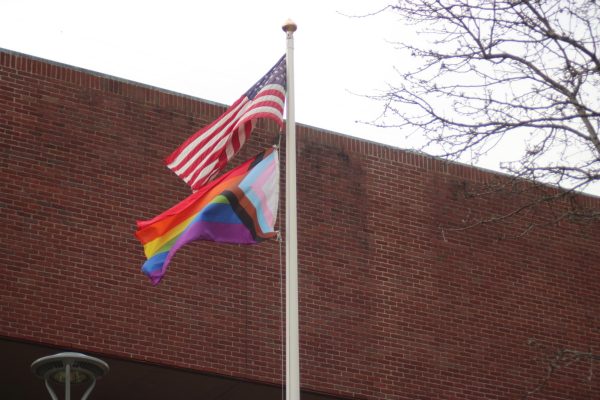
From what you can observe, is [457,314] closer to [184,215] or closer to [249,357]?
[249,357]

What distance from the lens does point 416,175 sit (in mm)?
18828

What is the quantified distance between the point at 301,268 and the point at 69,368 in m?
4.65

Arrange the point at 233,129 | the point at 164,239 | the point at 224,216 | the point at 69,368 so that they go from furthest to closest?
1. the point at 69,368
2. the point at 233,129
3. the point at 164,239
4. the point at 224,216

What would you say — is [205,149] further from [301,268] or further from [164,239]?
[301,268]

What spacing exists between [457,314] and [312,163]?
10.3ft

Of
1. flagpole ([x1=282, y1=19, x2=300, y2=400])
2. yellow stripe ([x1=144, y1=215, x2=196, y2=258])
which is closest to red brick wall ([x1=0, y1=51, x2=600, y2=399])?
yellow stripe ([x1=144, y1=215, x2=196, y2=258])

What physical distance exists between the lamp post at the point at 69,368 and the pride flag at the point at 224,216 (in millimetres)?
1970

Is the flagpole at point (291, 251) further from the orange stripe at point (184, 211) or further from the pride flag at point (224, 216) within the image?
the orange stripe at point (184, 211)

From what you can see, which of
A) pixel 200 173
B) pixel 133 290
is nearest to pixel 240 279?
pixel 133 290

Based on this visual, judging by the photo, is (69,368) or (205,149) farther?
(69,368)

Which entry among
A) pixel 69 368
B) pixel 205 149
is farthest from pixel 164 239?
pixel 69 368

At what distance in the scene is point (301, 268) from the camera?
17.2 m

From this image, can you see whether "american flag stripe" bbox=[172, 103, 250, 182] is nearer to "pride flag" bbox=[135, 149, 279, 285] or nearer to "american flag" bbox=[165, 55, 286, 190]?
"american flag" bbox=[165, 55, 286, 190]

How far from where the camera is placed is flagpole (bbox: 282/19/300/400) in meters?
11.0
